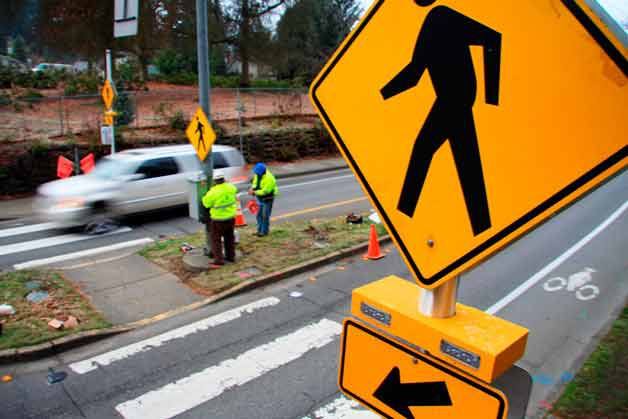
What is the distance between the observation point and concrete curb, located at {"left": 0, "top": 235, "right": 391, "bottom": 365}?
6.62 meters

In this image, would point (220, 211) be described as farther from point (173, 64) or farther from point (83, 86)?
point (173, 64)

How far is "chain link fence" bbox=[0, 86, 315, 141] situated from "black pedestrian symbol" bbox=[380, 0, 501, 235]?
61.2 ft

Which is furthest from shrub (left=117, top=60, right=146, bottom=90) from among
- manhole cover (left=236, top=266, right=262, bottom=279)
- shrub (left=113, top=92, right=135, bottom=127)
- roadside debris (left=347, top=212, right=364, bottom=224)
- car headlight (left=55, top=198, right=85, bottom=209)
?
manhole cover (left=236, top=266, right=262, bottom=279)

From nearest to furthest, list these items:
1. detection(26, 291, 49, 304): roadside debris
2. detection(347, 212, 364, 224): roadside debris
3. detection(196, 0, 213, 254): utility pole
→ detection(26, 291, 49, 304): roadside debris
detection(196, 0, 213, 254): utility pole
detection(347, 212, 364, 224): roadside debris

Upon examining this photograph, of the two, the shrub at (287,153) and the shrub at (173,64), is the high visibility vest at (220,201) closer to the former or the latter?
the shrub at (287,153)

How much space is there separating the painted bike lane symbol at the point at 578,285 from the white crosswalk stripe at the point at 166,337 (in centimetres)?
510

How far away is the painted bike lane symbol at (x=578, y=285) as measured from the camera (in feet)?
29.6

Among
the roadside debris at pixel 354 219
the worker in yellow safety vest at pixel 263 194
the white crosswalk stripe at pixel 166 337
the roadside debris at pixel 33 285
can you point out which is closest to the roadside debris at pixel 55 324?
the white crosswalk stripe at pixel 166 337

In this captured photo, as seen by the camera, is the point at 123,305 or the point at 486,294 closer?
the point at 123,305

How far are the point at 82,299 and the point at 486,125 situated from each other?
322 inches

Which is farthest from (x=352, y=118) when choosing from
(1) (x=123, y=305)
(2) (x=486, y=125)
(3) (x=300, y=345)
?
(1) (x=123, y=305)

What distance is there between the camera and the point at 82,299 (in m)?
8.31

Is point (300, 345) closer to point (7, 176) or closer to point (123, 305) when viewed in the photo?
point (123, 305)

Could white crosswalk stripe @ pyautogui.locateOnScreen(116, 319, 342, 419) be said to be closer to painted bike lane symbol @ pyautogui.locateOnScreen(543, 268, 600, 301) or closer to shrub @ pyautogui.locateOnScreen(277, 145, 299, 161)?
painted bike lane symbol @ pyautogui.locateOnScreen(543, 268, 600, 301)
